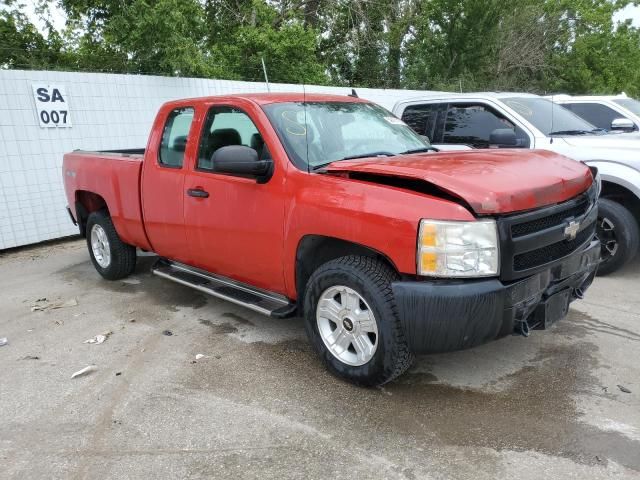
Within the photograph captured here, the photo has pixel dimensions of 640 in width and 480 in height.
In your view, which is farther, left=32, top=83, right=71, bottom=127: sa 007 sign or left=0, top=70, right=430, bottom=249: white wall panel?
left=32, top=83, right=71, bottom=127: sa 007 sign

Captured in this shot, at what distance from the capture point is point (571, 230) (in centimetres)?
334

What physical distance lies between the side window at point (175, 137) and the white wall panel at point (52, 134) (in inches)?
148

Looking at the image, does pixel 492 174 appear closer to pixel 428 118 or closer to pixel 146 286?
pixel 146 286

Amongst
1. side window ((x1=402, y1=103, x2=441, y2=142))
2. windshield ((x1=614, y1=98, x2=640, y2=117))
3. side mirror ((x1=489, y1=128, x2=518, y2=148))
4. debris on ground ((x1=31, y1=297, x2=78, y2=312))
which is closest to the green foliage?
side window ((x1=402, y1=103, x2=441, y2=142))

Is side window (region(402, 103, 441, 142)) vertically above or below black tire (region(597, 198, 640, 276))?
above

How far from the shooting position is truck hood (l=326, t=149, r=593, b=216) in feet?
9.59

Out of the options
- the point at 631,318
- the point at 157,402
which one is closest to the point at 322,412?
the point at 157,402

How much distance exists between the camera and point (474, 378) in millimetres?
3555

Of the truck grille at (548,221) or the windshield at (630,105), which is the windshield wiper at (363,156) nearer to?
Answer: the truck grille at (548,221)


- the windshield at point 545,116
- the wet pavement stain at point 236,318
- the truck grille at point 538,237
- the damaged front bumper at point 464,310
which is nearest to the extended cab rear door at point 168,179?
the wet pavement stain at point 236,318

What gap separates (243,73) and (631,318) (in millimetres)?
13474

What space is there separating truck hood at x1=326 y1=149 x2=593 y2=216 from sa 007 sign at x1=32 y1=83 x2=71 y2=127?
584 cm

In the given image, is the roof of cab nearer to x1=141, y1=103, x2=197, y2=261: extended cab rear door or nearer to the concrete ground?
x1=141, y1=103, x2=197, y2=261: extended cab rear door

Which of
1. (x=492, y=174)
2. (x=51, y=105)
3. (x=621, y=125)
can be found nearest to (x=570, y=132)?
(x=621, y=125)
